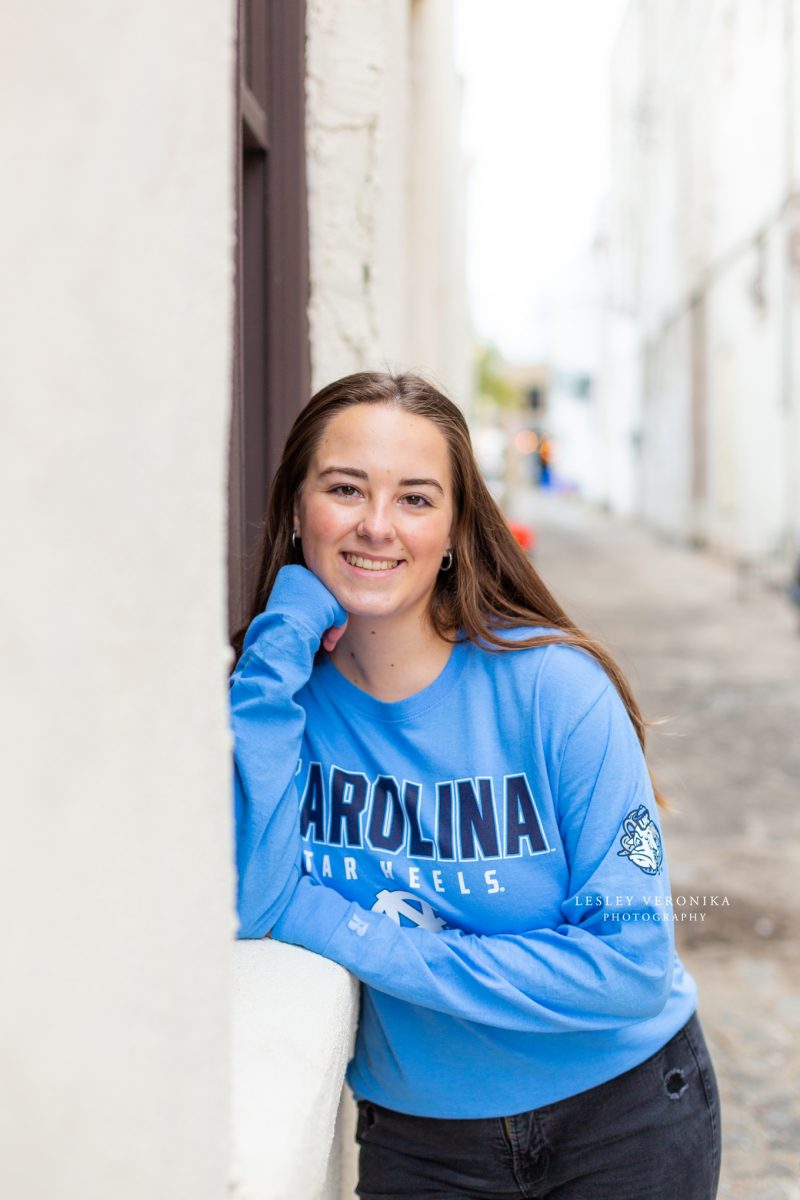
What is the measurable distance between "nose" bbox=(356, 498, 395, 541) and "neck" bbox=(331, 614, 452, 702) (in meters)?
0.15

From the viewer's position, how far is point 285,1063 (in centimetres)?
140

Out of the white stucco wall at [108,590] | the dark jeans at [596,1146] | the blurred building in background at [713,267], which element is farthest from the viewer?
the blurred building in background at [713,267]

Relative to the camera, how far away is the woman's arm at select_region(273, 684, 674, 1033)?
1.63 m

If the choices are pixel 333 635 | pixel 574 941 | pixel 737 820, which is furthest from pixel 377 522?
pixel 737 820

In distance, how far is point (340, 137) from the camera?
9.25 ft

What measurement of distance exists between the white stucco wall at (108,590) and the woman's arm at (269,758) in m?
0.51

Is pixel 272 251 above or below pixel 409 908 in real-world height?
above

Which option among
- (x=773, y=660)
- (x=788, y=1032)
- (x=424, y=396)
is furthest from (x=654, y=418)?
(x=424, y=396)

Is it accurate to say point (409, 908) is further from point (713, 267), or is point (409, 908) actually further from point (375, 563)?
point (713, 267)

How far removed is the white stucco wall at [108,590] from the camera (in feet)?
2.89

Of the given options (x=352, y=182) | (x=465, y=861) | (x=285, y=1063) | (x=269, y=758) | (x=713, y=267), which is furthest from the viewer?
(x=713, y=267)

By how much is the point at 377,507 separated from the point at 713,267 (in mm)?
17989

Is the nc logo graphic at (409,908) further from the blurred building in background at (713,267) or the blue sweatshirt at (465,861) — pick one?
the blurred building in background at (713,267)

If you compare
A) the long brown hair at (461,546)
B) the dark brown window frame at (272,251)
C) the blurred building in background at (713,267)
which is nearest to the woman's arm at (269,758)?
the long brown hair at (461,546)
